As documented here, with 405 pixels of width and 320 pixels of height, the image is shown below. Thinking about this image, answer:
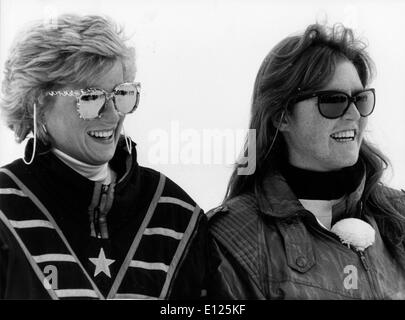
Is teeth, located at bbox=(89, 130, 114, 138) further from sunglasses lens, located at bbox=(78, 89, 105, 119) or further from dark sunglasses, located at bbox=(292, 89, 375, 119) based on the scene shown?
dark sunglasses, located at bbox=(292, 89, 375, 119)

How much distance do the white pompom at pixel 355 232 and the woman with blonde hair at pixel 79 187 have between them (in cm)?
66

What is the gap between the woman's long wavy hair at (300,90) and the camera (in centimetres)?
361

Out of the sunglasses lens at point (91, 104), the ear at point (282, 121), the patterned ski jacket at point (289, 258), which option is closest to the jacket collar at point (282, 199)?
the patterned ski jacket at point (289, 258)

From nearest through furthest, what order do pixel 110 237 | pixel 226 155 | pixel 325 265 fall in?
1. pixel 110 237
2. pixel 325 265
3. pixel 226 155

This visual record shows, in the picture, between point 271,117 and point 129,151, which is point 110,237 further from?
point 271,117

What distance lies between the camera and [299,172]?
366 cm

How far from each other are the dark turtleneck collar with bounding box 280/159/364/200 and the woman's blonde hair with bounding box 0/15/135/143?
996 millimetres

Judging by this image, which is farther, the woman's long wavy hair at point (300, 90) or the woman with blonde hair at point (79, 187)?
the woman's long wavy hair at point (300, 90)

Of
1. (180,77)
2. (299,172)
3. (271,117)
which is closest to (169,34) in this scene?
(180,77)

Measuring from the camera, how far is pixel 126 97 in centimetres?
327

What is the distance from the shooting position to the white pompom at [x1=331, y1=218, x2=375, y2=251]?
138 inches

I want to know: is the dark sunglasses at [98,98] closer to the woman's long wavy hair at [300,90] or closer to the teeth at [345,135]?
the woman's long wavy hair at [300,90]

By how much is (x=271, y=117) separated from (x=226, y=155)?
0.28 metres

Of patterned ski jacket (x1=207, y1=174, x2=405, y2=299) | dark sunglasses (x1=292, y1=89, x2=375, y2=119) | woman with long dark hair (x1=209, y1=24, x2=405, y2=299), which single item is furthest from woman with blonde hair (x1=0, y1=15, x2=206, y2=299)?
dark sunglasses (x1=292, y1=89, x2=375, y2=119)
